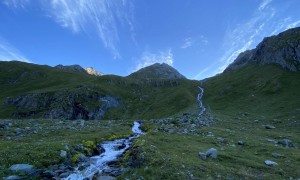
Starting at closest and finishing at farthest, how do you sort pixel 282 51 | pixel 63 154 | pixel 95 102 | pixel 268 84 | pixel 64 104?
1. pixel 63 154
2. pixel 268 84
3. pixel 64 104
4. pixel 95 102
5. pixel 282 51

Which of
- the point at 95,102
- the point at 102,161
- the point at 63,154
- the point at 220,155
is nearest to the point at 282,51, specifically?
the point at 95,102

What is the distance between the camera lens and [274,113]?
73125mm

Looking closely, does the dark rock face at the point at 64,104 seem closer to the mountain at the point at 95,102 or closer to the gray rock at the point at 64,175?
the mountain at the point at 95,102

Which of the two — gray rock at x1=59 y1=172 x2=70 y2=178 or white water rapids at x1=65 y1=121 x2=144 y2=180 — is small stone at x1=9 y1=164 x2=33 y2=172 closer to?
gray rock at x1=59 y1=172 x2=70 y2=178

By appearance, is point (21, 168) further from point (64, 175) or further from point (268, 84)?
point (268, 84)

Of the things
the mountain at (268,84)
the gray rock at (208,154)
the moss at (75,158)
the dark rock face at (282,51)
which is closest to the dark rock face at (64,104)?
the mountain at (268,84)

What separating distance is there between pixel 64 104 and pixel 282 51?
113 meters

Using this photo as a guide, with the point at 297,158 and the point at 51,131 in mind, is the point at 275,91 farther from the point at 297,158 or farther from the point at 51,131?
the point at 51,131

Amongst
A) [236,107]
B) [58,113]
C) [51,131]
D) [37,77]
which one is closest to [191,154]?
[51,131]

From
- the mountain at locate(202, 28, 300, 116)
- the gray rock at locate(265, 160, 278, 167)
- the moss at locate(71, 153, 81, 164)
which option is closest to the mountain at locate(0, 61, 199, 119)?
the mountain at locate(202, 28, 300, 116)

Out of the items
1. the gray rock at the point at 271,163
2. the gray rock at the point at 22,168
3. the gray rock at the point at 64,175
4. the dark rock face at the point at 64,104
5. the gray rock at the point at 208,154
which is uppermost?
the dark rock face at the point at 64,104

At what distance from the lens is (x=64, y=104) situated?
382 feet

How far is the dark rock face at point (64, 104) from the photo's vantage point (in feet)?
374

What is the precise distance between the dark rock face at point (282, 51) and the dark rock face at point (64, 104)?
87108mm
